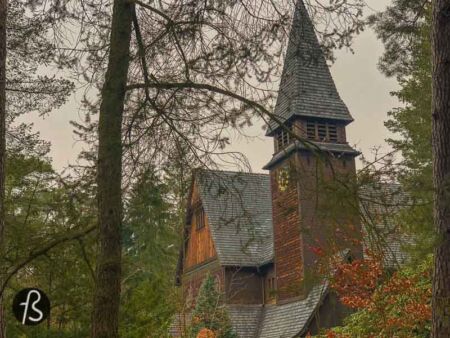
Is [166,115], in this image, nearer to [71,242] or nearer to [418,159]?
[71,242]

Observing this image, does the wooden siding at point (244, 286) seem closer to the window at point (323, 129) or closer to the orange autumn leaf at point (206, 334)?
the window at point (323, 129)

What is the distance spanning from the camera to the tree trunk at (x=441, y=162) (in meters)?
7.27

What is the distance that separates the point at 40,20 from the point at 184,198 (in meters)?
2.30

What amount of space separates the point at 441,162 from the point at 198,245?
989 inches

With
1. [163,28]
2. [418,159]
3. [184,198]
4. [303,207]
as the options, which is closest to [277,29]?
[163,28]

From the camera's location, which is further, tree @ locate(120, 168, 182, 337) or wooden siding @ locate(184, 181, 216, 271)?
wooden siding @ locate(184, 181, 216, 271)

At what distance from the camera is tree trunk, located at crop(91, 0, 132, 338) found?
5.92 m

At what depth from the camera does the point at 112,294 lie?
5961 mm

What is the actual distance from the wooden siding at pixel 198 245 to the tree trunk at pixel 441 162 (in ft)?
73.4

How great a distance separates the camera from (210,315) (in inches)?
949

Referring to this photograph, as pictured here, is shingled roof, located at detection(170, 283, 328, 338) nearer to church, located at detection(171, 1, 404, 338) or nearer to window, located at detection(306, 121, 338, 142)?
church, located at detection(171, 1, 404, 338)

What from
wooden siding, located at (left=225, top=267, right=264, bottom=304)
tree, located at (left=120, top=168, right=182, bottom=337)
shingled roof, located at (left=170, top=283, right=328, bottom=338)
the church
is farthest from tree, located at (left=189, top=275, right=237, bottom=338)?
tree, located at (left=120, top=168, right=182, bottom=337)

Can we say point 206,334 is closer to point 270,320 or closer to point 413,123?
point 270,320

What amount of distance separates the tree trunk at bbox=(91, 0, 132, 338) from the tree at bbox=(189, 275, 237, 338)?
17214 mm
